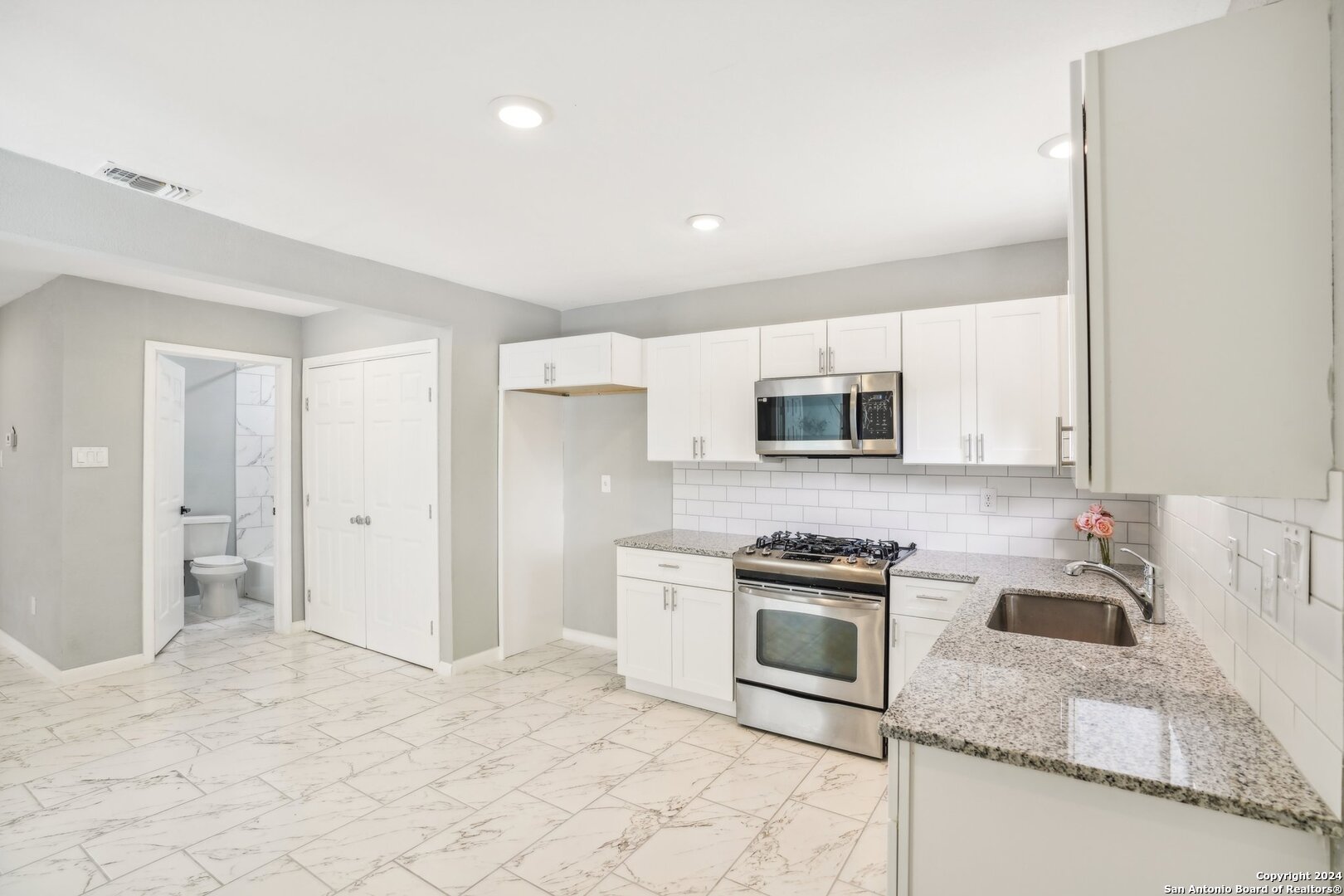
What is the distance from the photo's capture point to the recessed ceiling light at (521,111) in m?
1.89

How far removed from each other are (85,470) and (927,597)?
16.1ft

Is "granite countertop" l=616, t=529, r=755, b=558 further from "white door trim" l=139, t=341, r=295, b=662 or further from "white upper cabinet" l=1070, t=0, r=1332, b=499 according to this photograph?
"white door trim" l=139, t=341, r=295, b=662

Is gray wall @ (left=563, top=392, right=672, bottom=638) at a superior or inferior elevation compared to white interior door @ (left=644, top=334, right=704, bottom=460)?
inferior

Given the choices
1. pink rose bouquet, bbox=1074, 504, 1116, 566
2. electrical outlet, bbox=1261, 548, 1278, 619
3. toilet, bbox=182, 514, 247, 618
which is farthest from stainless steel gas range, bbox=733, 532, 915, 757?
toilet, bbox=182, 514, 247, 618

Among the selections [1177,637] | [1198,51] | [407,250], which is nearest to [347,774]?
[407,250]

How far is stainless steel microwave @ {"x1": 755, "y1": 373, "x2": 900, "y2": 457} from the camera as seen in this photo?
122 inches

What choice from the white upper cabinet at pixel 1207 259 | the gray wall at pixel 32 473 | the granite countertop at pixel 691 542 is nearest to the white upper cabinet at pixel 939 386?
the granite countertop at pixel 691 542

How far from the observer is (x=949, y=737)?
1.21 metres

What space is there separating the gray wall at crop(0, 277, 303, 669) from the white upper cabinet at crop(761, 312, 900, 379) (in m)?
3.99

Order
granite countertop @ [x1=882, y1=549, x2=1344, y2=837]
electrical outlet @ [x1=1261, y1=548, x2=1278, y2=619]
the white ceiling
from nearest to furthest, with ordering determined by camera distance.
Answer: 1. granite countertop @ [x1=882, y1=549, x2=1344, y2=837]
2. electrical outlet @ [x1=1261, y1=548, x2=1278, y2=619]
3. the white ceiling

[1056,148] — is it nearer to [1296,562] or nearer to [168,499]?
[1296,562]

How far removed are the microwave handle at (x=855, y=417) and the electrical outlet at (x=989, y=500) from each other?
705 millimetres

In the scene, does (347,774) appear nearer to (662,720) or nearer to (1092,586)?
(662,720)

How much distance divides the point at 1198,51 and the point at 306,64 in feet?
6.59
